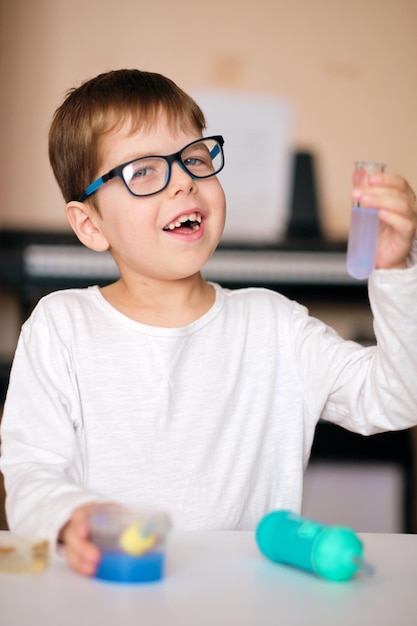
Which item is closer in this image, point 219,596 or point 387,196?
point 219,596

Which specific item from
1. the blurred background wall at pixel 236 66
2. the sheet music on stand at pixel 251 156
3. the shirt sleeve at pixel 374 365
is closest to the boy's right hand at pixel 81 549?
the shirt sleeve at pixel 374 365

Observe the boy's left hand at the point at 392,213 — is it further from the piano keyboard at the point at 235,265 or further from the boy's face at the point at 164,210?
the piano keyboard at the point at 235,265

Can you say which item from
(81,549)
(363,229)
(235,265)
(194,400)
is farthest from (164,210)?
(235,265)

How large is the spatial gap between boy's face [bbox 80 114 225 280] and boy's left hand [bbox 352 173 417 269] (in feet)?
1.04

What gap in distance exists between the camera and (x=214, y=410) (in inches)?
54.1

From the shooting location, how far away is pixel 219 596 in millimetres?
837

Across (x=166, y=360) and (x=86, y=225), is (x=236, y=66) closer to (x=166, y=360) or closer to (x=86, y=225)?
(x=86, y=225)

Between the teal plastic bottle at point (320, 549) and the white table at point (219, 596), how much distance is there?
1cm

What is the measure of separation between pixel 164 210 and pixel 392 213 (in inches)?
15.7

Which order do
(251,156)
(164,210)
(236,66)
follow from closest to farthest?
(164,210) < (251,156) < (236,66)

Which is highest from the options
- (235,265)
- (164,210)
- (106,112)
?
(106,112)

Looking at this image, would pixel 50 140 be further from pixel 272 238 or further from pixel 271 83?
pixel 271 83

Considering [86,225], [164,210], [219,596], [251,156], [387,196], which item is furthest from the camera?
[251,156]

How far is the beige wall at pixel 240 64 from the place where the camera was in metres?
3.81
